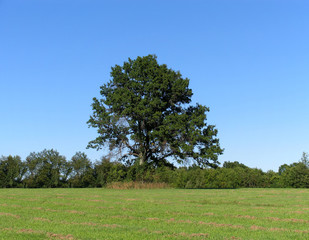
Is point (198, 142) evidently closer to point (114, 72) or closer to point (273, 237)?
point (114, 72)

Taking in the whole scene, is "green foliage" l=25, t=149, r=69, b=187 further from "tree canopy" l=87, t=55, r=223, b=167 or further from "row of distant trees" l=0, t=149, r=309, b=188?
"tree canopy" l=87, t=55, r=223, b=167

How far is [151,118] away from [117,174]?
8588mm

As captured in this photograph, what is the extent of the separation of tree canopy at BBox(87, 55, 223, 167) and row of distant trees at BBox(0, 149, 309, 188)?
2.42 meters

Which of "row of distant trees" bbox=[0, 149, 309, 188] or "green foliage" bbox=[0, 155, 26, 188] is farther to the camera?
"green foliage" bbox=[0, 155, 26, 188]

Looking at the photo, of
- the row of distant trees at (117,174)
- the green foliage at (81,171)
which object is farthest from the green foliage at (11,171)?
the green foliage at (81,171)

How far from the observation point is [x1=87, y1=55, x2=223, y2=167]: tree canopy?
128ft

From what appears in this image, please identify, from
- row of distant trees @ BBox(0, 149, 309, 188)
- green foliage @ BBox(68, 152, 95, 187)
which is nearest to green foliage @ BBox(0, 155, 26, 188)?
row of distant trees @ BBox(0, 149, 309, 188)

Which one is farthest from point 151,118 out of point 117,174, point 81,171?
point 81,171

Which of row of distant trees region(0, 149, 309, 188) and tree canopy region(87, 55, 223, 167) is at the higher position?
tree canopy region(87, 55, 223, 167)

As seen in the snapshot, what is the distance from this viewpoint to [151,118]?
131ft

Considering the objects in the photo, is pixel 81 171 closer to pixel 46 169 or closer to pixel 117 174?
pixel 46 169

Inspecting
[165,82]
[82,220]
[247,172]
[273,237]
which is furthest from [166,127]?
[273,237]

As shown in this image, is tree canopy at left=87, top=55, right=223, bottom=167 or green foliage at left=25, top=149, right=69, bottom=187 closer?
tree canopy at left=87, top=55, right=223, bottom=167

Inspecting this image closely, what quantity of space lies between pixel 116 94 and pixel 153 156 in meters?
9.59
